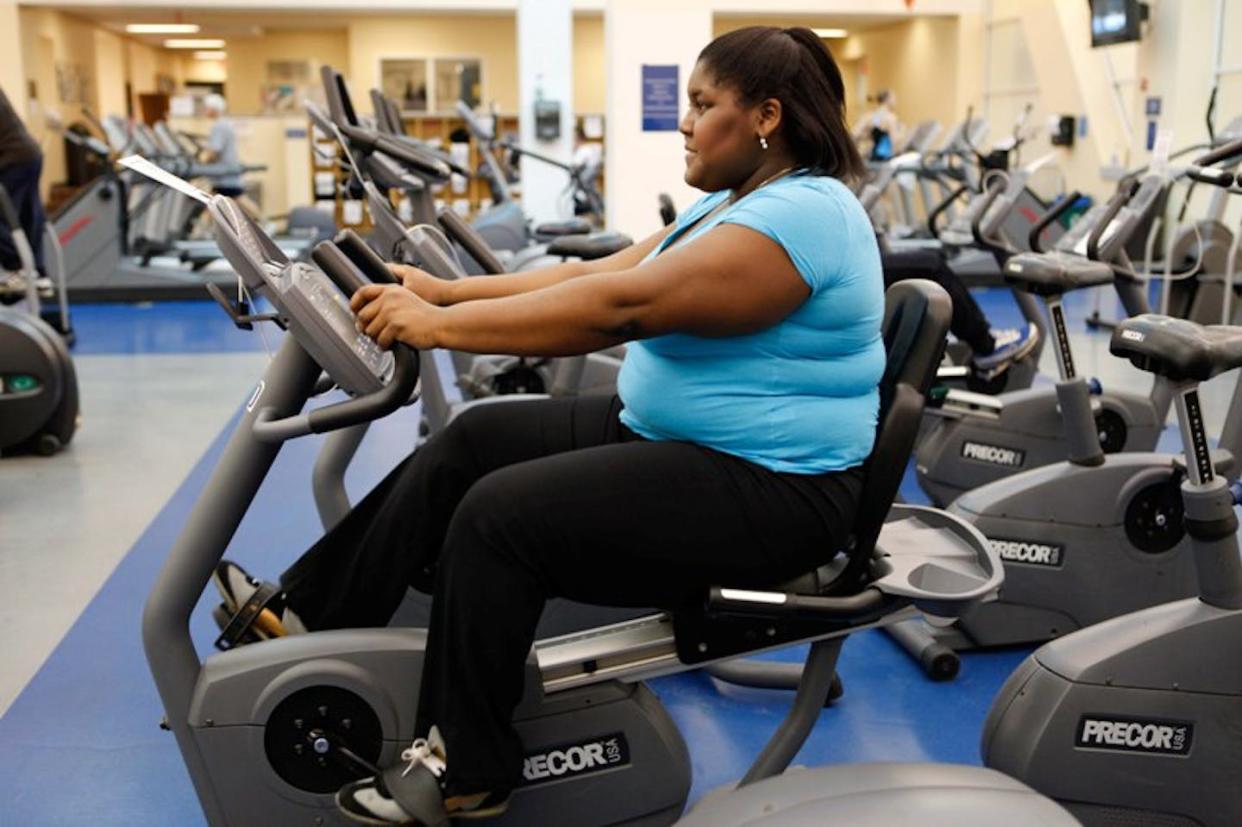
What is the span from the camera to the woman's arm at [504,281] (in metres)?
2.27

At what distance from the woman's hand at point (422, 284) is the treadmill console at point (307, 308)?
0.22 meters

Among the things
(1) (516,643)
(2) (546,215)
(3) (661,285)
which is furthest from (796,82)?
(2) (546,215)

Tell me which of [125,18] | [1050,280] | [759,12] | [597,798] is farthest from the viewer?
[125,18]

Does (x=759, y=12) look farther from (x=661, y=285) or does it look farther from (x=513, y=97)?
(x=661, y=285)

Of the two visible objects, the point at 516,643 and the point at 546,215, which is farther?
the point at 546,215

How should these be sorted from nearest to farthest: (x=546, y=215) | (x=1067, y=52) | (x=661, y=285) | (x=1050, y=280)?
(x=661, y=285) < (x=1050, y=280) < (x=546, y=215) < (x=1067, y=52)

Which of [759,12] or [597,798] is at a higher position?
[759,12]

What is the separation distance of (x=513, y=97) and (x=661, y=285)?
15757 mm

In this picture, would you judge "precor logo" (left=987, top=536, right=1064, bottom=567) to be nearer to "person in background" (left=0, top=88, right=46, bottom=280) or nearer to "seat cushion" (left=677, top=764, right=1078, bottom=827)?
"seat cushion" (left=677, top=764, right=1078, bottom=827)

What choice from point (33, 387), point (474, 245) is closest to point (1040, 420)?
point (474, 245)

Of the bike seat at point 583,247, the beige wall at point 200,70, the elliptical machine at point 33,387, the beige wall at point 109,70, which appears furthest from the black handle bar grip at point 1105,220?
the beige wall at point 200,70

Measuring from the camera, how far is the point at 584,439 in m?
2.22

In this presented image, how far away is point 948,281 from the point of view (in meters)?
4.29

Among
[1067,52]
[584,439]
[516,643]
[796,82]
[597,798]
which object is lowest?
[597,798]
